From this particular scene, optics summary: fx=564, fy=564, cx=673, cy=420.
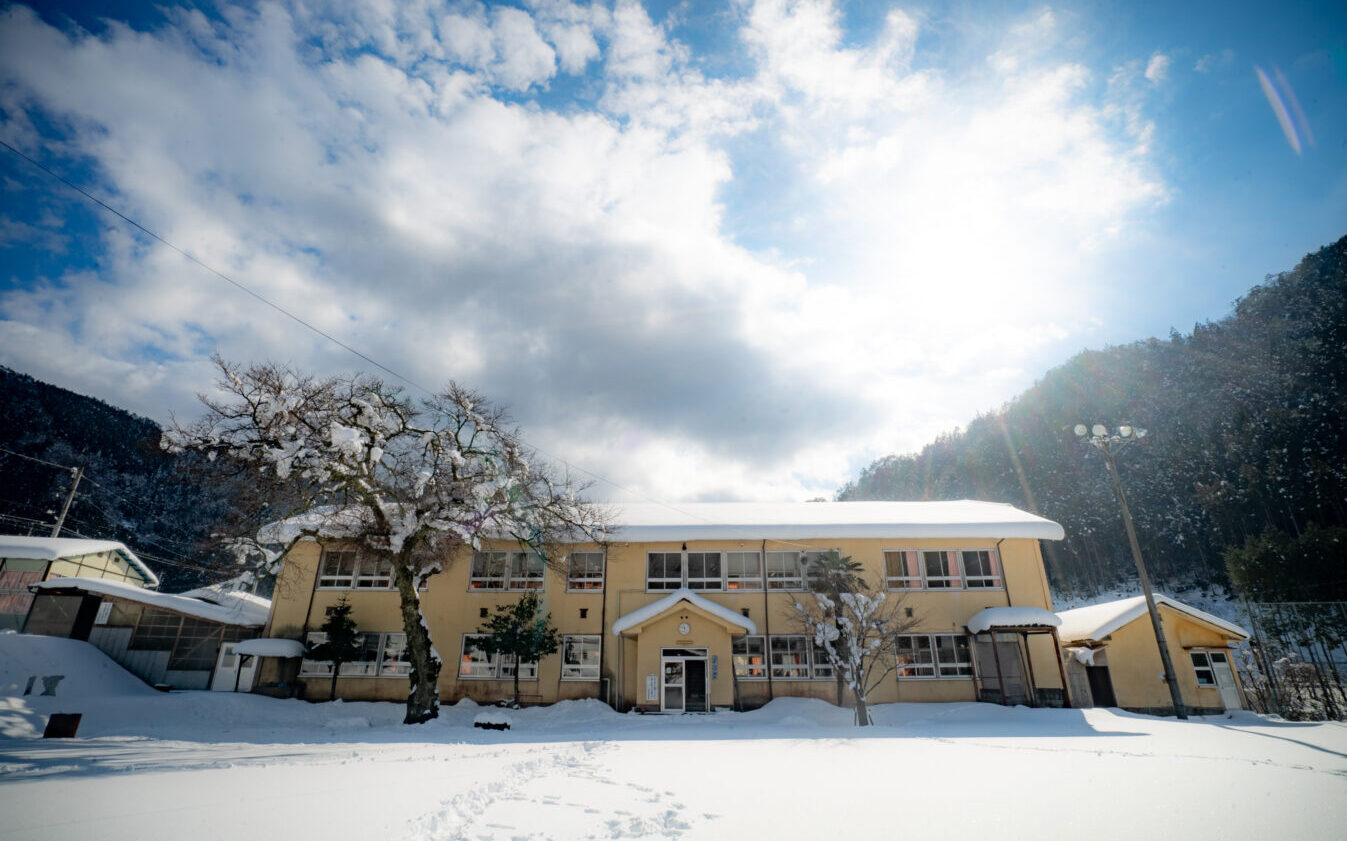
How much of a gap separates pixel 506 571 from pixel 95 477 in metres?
75.9

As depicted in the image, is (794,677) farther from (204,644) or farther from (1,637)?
(1,637)

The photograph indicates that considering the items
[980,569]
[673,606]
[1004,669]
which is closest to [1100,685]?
[1004,669]

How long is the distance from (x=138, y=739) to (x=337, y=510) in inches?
245

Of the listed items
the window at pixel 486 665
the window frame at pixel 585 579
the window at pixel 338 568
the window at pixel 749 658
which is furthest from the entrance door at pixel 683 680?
the window at pixel 338 568

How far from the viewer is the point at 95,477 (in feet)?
220

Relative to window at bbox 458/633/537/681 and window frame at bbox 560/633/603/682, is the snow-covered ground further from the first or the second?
window at bbox 458/633/537/681

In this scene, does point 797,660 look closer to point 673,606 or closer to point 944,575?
point 673,606

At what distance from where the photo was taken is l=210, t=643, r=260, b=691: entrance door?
23.5m

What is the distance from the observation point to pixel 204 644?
2395 cm

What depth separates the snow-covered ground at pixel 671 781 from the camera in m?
4.86

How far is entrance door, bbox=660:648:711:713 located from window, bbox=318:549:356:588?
44.4ft

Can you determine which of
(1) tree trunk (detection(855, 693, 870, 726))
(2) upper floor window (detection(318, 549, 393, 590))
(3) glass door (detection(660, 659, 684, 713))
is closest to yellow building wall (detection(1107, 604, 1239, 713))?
(1) tree trunk (detection(855, 693, 870, 726))

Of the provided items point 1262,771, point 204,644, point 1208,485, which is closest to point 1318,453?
point 1208,485

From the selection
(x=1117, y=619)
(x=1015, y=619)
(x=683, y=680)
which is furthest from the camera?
(x=683, y=680)
